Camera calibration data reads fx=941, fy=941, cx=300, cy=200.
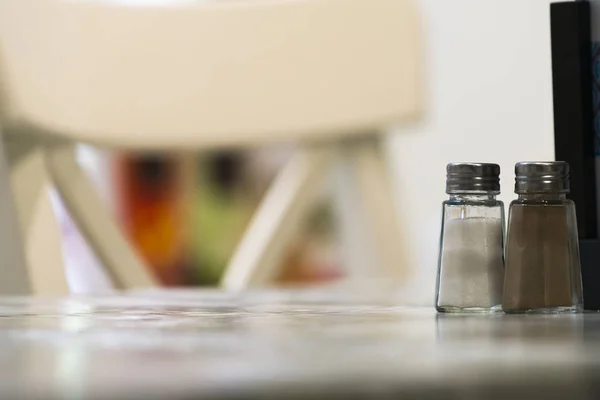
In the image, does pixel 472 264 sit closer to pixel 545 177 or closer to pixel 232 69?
pixel 545 177

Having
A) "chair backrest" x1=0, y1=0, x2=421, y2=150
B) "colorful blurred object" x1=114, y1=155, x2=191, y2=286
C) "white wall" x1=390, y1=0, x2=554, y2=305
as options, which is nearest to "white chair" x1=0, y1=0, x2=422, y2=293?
"chair backrest" x1=0, y1=0, x2=421, y2=150

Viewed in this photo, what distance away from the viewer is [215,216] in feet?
6.67

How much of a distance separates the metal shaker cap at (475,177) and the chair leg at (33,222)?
2.22 feet

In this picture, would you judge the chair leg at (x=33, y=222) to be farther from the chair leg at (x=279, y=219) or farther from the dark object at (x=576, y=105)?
the dark object at (x=576, y=105)

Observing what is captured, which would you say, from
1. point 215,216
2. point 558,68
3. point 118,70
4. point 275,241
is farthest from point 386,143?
point 558,68

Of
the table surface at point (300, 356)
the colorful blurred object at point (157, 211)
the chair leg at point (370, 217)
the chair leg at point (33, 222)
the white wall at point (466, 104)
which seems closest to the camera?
the table surface at point (300, 356)

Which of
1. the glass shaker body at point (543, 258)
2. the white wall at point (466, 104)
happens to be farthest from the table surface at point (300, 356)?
the white wall at point (466, 104)

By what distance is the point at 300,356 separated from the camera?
24cm

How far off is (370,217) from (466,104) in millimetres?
347

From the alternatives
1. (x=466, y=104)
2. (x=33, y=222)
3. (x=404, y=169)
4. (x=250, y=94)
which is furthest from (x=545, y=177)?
(x=404, y=169)

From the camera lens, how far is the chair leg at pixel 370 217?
4.24ft

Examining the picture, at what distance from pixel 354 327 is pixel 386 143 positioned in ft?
3.34

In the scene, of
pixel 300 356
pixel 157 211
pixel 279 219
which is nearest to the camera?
pixel 300 356

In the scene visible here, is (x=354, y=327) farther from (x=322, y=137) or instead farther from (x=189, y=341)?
(x=322, y=137)
